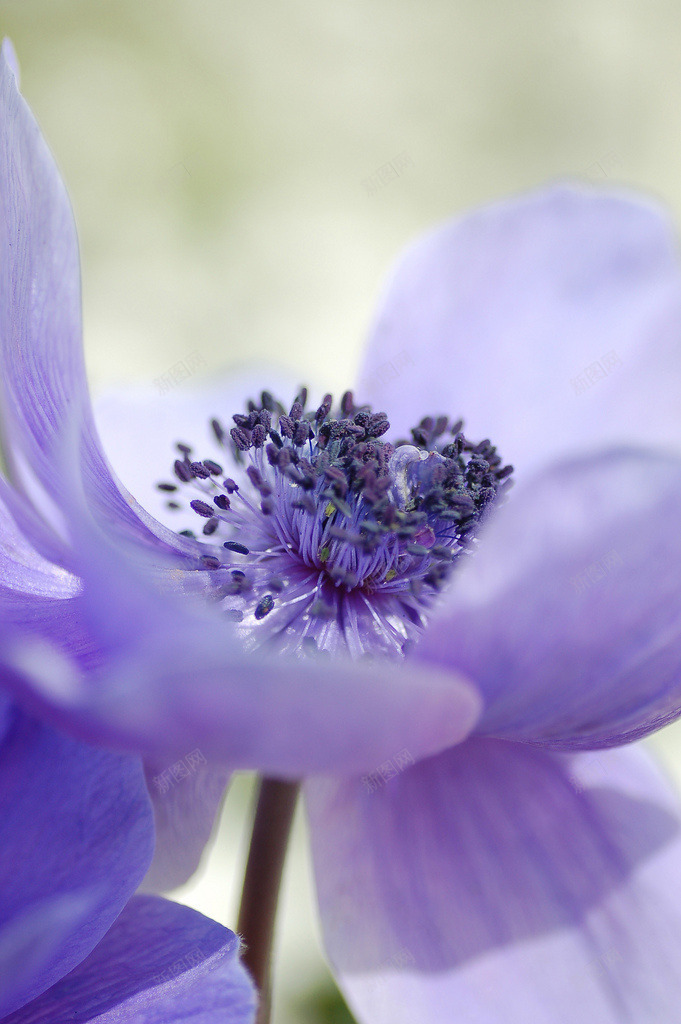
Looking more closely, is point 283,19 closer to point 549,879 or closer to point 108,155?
point 108,155

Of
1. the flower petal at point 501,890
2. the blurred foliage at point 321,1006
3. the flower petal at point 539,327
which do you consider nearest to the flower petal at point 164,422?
the flower petal at point 539,327

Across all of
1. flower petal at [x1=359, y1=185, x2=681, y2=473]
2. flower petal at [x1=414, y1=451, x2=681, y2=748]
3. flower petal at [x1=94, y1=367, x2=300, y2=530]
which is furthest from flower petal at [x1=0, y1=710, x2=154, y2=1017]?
flower petal at [x1=359, y1=185, x2=681, y2=473]

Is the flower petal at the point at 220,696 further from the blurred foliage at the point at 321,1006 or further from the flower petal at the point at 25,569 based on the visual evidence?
the blurred foliage at the point at 321,1006

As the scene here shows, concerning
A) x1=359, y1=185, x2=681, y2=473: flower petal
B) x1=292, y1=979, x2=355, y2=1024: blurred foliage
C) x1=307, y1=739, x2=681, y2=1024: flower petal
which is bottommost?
x1=292, y1=979, x2=355, y2=1024: blurred foliage

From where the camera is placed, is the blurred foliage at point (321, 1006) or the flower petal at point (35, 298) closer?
the flower petal at point (35, 298)

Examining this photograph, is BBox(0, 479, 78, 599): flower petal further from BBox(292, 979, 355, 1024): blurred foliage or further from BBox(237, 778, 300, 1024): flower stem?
BBox(292, 979, 355, 1024): blurred foliage

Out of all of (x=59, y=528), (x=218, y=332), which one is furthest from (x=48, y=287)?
(x=218, y=332)

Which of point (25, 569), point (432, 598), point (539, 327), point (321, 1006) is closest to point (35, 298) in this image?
point (25, 569)

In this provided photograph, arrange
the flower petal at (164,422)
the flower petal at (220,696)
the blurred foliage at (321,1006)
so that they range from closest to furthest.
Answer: the flower petal at (220,696) < the flower petal at (164,422) < the blurred foliage at (321,1006)
